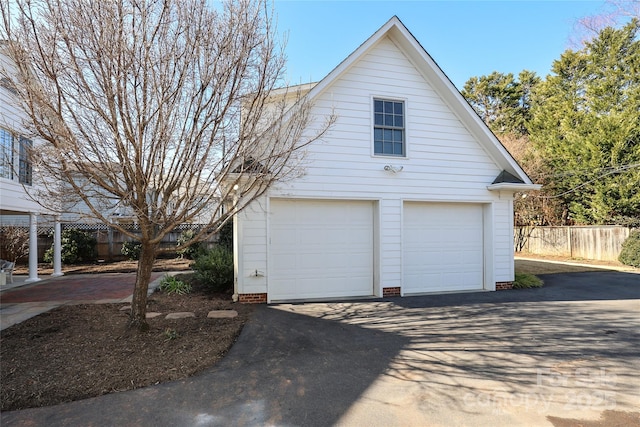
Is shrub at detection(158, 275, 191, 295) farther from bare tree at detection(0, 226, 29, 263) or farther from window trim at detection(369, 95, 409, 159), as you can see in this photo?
bare tree at detection(0, 226, 29, 263)

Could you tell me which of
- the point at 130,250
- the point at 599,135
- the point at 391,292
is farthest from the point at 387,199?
the point at 599,135

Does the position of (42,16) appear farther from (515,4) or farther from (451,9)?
(515,4)

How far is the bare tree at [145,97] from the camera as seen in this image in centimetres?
412

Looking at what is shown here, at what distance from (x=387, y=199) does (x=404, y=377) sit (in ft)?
17.0

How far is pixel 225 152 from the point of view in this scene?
5094 millimetres

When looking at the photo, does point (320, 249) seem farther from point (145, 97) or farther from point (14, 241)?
point (14, 241)

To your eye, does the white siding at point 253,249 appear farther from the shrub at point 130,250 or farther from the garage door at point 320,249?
the shrub at point 130,250

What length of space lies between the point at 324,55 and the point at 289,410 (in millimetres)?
7431

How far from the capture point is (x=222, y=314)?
675 centimetres

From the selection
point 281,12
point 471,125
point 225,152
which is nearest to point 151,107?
point 225,152

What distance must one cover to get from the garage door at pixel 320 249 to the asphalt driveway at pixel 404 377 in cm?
135

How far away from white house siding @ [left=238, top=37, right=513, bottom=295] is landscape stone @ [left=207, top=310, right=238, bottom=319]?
0.84 m

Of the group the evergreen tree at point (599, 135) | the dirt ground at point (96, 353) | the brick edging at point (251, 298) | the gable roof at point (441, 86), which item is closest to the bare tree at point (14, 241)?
the dirt ground at point (96, 353)

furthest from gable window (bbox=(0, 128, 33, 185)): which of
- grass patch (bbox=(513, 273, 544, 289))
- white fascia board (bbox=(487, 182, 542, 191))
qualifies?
grass patch (bbox=(513, 273, 544, 289))
